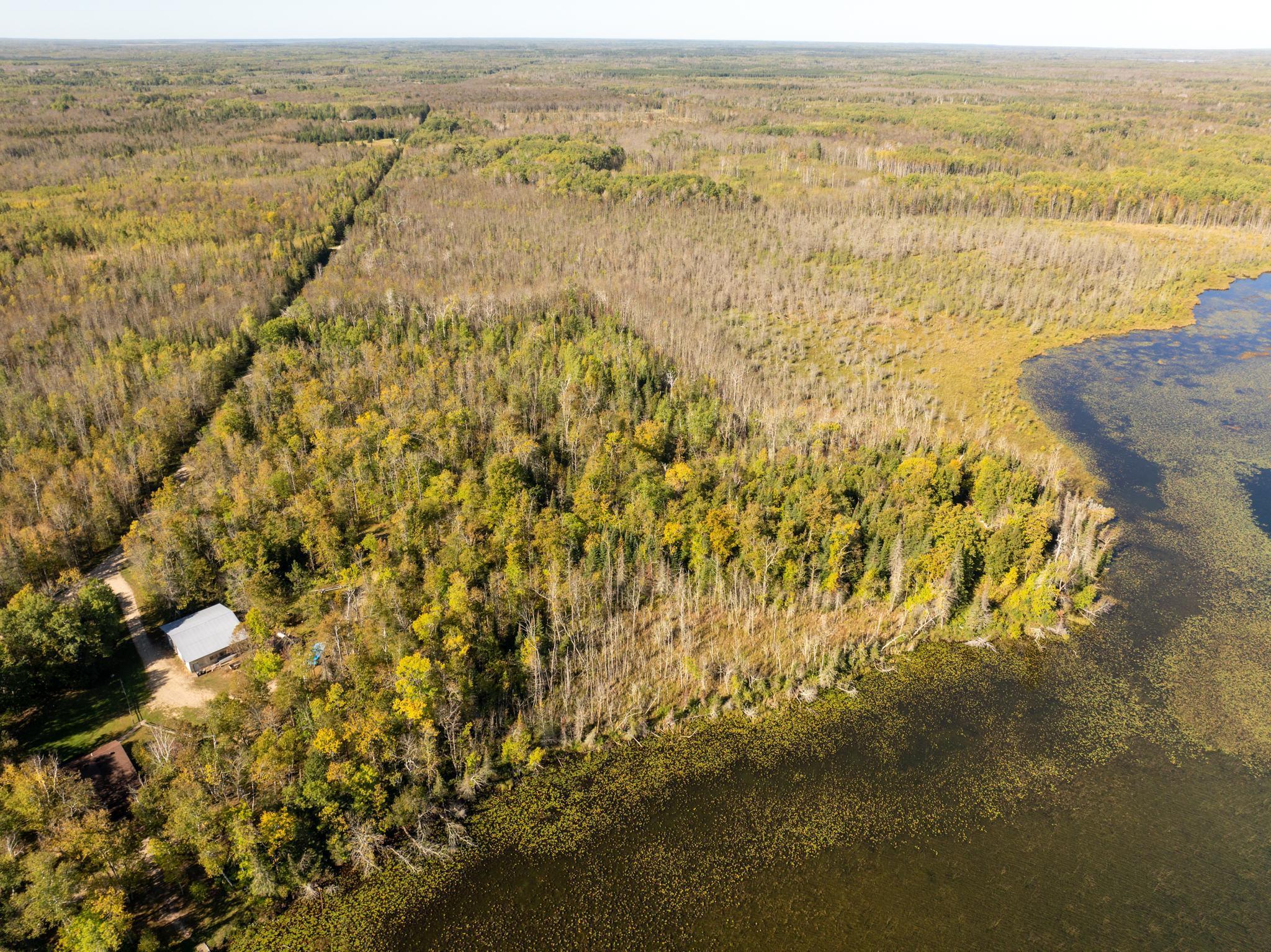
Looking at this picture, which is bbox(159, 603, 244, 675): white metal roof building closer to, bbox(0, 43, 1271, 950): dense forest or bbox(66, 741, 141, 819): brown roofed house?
bbox(0, 43, 1271, 950): dense forest

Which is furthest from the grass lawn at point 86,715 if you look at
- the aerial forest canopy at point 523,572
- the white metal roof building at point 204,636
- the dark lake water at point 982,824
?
the dark lake water at point 982,824

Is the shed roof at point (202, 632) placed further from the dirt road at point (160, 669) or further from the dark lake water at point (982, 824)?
the dark lake water at point (982, 824)

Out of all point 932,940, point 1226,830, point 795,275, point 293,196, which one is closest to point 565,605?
point 932,940

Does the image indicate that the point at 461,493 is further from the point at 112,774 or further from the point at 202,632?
the point at 112,774

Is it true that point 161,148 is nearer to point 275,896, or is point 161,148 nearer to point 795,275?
point 795,275

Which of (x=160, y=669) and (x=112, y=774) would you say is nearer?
(x=112, y=774)

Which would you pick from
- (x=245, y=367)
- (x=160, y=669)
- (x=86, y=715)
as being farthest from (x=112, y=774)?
(x=245, y=367)
